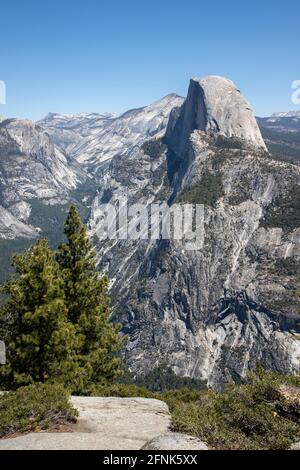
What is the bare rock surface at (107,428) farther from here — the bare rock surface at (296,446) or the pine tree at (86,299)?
the pine tree at (86,299)

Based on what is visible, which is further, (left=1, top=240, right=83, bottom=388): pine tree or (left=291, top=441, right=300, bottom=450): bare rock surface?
(left=1, top=240, right=83, bottom=388): pine tree

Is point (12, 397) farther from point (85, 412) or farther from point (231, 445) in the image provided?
point (231, 445)

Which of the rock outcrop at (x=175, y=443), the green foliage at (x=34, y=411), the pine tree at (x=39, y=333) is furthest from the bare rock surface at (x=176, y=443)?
the pine tree at (x=39, y=333)

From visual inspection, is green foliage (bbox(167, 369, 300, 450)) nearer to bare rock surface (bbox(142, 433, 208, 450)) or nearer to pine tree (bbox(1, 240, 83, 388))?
bare rock surface (bbox(142, 433, 208, 450))

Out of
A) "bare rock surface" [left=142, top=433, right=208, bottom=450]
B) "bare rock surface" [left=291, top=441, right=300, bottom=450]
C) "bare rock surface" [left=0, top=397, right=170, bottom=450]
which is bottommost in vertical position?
"bare rock surface" [left=0, top=397, right=170, bottom=450]

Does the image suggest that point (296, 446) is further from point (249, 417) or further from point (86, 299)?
point (86, 299)

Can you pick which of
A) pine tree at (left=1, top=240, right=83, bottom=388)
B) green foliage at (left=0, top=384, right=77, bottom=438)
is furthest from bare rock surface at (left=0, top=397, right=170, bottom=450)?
pine tree at (left=1, top=240, right=83, bottom=388)
